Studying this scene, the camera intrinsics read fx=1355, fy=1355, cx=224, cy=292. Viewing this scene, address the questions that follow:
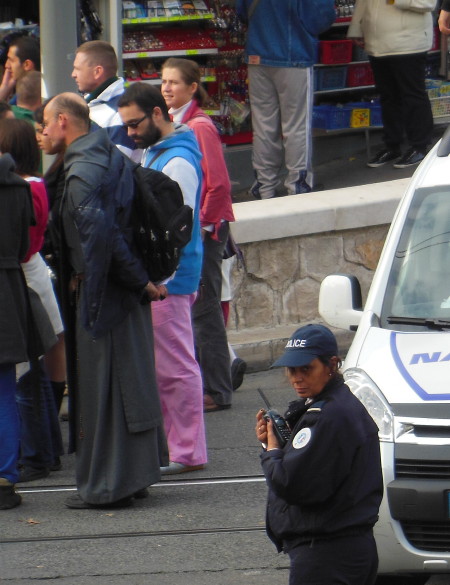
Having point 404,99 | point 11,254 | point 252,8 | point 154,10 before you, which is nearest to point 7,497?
point 11,254

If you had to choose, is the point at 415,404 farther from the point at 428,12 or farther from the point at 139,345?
the point at 428,12

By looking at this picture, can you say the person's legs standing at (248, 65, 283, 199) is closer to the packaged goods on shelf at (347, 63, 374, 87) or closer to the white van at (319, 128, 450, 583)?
the packaged goods on shelf at (347, 63, 374, 87)

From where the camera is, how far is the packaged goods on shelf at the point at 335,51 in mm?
13227

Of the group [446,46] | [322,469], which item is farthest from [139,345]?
[446,46]

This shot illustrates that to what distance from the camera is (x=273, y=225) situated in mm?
9477

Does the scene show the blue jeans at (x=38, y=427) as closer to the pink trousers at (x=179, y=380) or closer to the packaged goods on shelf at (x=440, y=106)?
the pink trousers at (x=179, y=380)

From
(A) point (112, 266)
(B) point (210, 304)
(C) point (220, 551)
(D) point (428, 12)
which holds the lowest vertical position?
(C) point (220, 551)

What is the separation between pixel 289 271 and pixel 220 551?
156 inches

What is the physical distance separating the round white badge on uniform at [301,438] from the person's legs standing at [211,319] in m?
3.90

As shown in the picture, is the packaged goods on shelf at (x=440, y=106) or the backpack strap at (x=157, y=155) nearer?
the backpack strap at (x=157, y=155)

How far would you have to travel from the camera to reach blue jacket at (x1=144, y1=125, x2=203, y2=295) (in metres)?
6.82

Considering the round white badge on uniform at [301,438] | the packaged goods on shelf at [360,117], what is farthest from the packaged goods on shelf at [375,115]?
the round white badge on uniform at [301,438]

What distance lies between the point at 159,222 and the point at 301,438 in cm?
237

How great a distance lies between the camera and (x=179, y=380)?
699cm
